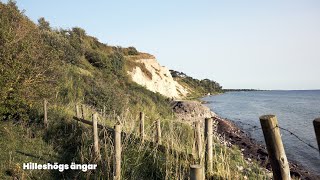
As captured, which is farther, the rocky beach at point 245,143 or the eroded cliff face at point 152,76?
the eroded cliff face at point 152,76

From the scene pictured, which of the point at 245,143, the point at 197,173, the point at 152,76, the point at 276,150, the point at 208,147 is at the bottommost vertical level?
the point at 245,143

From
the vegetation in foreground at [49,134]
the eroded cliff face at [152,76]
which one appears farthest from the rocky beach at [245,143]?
the eroded cliff face at [152,76]

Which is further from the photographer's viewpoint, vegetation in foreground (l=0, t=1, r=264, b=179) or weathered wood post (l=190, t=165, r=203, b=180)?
vegetation in foreground (l=0, t=1, r=264, b=179)

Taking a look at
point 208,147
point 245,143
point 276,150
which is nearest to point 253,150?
point 245,143

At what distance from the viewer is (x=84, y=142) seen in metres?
11.3

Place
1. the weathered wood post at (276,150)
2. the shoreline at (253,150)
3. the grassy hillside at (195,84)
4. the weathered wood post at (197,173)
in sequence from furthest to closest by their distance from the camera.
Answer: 1. the grassy hillside at (195,84)
2. the shoreline at (253,150)
3. the weathered wood post at (276,150)
4. the weathered wood post at (197,173)

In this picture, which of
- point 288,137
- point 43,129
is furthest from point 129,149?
point 288,137

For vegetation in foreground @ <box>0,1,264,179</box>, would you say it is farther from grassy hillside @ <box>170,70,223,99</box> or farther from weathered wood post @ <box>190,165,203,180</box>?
grassy hillside @ <box>170,70,223,99</box>

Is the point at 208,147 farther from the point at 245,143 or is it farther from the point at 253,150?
the point at 245,143

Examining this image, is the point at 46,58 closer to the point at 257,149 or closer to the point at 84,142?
the point at 84,142

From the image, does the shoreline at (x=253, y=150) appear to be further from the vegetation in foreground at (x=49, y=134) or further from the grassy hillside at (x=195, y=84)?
the grassy hillside at (x=195, y=84)

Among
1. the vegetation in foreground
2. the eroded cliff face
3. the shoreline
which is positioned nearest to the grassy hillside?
the eroded cliff face

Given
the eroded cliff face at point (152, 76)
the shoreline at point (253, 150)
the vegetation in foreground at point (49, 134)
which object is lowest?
the shoreline at point (253, 150)

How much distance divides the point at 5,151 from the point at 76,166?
3.21 m
